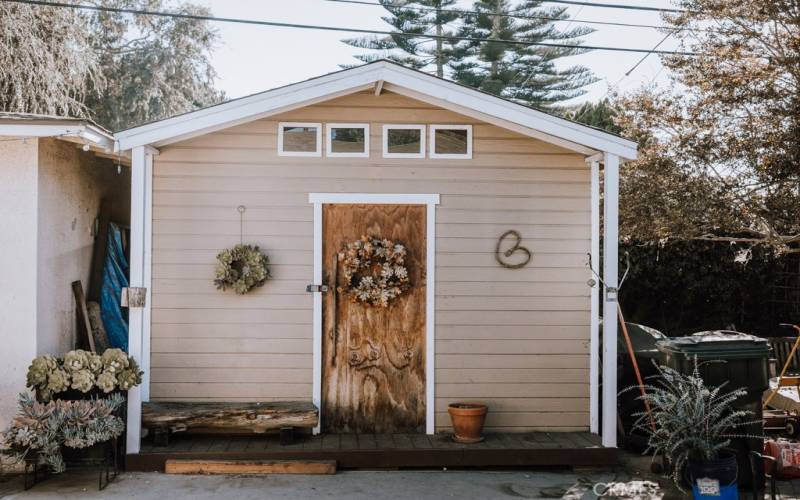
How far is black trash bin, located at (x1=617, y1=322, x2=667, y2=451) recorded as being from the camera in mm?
6728

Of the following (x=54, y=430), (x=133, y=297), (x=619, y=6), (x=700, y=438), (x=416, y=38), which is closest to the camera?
(x=700, y=438)

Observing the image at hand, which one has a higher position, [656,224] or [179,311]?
[656,224]

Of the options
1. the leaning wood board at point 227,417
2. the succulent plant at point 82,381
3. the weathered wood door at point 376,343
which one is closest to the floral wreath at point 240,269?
the weathered wood door at point 376,343

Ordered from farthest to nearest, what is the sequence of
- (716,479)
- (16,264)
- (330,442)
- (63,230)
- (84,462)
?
(63,230), (330,442), (16,264), (84,462), (716,479)

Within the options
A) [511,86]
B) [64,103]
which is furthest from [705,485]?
[511,86]

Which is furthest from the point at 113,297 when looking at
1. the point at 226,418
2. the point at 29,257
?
the point at 226,418

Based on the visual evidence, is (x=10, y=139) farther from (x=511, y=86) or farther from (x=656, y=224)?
(x=511, y=86)

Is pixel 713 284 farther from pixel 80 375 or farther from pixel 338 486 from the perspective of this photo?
pixel 80 375

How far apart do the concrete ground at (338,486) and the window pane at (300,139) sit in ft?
8.34

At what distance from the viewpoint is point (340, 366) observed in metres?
6.44

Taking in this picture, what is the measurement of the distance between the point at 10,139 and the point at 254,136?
177cm

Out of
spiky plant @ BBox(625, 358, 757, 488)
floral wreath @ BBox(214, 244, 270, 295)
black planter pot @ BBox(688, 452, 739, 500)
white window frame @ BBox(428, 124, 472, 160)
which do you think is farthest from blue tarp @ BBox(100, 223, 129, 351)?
black planter pot @ BBox(688, 452, 739, 500)

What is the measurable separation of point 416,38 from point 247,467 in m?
16.2

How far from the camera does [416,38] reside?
20406mm
